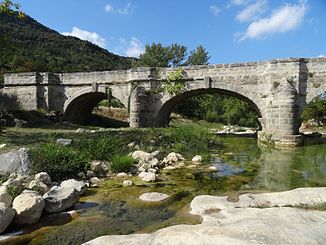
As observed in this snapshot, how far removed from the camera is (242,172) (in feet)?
31.4

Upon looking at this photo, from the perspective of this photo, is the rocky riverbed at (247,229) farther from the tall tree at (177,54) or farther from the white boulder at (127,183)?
the tall tree at (177,54)

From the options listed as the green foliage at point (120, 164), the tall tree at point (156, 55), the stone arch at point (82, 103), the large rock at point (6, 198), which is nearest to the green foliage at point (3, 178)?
the large rock at point (6, 198)

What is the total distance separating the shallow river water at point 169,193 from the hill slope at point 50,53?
1262 inches

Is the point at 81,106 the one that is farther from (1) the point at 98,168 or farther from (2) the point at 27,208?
(2) the point at 27,208

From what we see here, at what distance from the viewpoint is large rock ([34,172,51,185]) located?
7.09m

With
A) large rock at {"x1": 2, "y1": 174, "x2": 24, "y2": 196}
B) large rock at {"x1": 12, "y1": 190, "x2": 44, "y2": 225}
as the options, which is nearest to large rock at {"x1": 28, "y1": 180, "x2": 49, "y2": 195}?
large rock at {"x1": 2, "y1": 174, "x2": 24, "y2": 196}

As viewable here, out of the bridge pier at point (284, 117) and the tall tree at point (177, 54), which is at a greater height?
the tall tree at point (177, 54)

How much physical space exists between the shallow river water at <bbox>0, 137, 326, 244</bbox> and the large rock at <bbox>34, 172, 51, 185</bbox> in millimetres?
1034

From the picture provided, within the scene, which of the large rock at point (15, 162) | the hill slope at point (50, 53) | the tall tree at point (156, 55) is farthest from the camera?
the tall tree at point (156, 55)

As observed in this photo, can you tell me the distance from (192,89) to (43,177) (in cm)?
1306

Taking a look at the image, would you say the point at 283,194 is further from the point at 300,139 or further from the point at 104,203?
the point at 300,139

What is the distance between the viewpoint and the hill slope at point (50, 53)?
41.9 m

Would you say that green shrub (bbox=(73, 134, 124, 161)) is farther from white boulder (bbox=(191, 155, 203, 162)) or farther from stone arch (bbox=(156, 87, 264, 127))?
stone arch (bbox=(156, 87, 264, 127))

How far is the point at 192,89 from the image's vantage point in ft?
62.4
